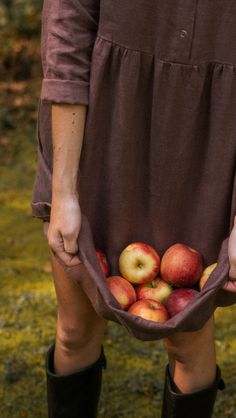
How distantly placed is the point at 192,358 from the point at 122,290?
0.28m

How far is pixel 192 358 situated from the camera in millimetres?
1842

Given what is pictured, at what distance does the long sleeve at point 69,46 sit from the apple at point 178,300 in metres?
0.53

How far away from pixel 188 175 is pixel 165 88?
9.0 inches

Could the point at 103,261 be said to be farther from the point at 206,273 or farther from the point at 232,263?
the point at 232,263

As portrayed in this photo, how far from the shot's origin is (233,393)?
8.81 ft

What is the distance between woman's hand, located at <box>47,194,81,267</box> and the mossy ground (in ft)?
3.45

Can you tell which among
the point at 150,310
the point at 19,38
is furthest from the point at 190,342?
the point at 19,38

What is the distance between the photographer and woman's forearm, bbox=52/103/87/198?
5.43ft

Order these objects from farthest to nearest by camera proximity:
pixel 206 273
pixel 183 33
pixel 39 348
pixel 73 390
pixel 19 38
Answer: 1. pixel 19 38
2. pixel 39 348
3. pixel 73 390
4. pixel 206 273
5. pixel 183 33

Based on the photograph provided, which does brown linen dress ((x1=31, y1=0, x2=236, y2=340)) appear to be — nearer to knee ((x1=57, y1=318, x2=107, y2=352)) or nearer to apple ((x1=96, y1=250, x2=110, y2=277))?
apple ((x1=96, y1=250, x2=110, y2=277))

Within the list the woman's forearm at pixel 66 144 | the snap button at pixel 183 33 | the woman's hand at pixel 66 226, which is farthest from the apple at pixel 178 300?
the snap button at pixel 183 33

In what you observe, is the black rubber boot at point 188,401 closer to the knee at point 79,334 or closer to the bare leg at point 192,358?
the bare leg at point 192,358

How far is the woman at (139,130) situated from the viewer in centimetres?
157

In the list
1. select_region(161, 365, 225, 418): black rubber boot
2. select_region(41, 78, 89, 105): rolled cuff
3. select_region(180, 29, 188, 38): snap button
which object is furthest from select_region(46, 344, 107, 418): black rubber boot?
select_region(180, 29, 188, 38): snap button
